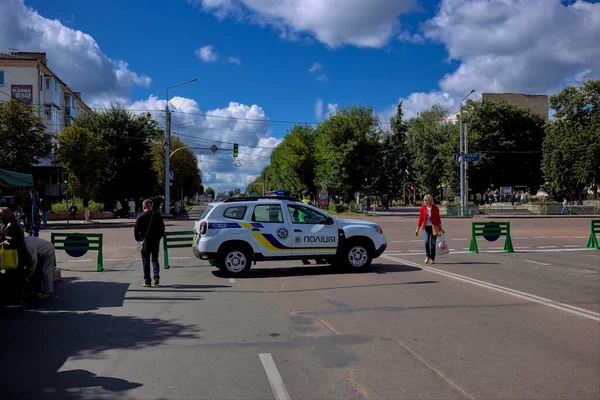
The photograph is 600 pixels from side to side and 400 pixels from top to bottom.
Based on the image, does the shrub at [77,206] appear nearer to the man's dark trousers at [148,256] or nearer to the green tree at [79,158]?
the green tree at [79,158]

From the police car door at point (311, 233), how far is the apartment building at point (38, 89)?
43.0 m

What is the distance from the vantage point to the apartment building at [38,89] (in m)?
51.2

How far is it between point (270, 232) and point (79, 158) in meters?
30.4

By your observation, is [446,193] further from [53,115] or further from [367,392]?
[367,392]

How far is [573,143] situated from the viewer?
53.3 metres

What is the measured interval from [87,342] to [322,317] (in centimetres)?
323

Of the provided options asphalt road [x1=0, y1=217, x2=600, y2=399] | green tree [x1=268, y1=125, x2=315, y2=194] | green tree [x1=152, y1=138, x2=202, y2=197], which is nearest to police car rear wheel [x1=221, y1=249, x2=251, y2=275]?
asphalt road [x1=0, y1=217, x2=600, y2=399]

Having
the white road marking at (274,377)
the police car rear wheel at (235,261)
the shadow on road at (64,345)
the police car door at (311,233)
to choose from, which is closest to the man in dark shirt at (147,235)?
the police car rear wheel at (235,261)

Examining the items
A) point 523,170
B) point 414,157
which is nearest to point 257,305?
point 523,170

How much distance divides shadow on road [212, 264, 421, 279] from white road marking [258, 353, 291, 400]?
6.05 meters

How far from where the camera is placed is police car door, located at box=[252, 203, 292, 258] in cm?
1151

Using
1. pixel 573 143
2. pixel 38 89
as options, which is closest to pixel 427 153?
pixel 573 143

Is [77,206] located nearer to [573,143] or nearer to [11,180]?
[11,180]

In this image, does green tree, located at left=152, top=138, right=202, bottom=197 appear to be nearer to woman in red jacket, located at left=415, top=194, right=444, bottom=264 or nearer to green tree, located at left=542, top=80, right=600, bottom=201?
green tree, located at left=542, top=80, right=600, bottom=201
